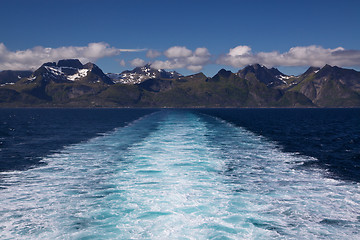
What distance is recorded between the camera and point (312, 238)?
14.4m

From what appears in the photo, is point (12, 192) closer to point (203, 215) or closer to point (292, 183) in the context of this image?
point (203, 215)

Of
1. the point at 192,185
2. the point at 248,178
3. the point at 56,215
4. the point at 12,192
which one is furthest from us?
the point at 248,178

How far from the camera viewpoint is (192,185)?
77.7 ft

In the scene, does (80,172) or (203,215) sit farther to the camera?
(80,172)

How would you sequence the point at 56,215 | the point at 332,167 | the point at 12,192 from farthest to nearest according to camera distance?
the point at 332,167 < the point at 12,192 < the point at 56,215

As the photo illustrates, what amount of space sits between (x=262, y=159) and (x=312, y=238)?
20958 millimetres

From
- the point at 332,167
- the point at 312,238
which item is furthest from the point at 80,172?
the point at 332,167

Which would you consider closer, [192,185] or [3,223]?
[3,223]

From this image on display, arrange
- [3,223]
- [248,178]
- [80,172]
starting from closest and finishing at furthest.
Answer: [3,223], [248,178], [80,172]

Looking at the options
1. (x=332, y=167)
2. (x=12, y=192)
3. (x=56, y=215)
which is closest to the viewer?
(x=56, y=215)

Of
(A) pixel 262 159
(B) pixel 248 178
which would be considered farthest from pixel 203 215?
(A) pixel 262 159

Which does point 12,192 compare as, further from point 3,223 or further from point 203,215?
point 203,215

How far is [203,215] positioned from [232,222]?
1.84m

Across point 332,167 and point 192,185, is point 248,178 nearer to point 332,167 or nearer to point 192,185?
point 192,185
